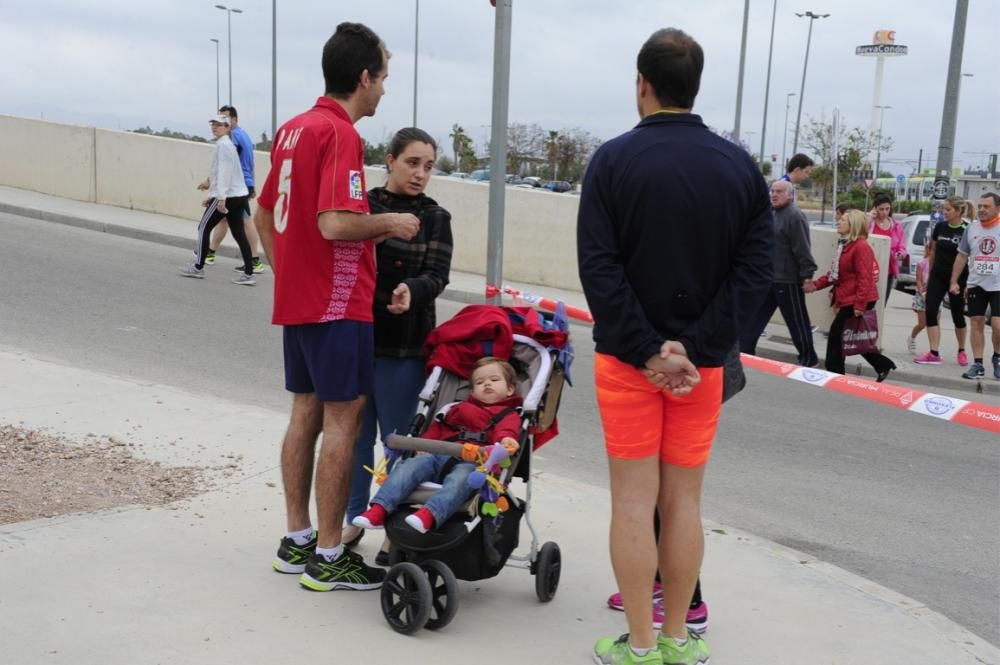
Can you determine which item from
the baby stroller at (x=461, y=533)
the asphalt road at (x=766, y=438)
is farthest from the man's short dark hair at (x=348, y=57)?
the asphalt road at (x=766, y=438)

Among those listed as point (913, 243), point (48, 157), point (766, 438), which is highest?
point (48, 157)

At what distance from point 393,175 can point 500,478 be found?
54.0 inches

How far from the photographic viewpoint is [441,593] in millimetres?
3980

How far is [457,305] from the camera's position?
13.6 meters

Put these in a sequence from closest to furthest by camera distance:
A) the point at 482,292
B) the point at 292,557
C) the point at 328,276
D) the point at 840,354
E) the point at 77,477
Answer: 1. the point at 328,276
2. the point at 292,557
3. the point at 77,477
4. the point at 840,354
5. the point at 482,292

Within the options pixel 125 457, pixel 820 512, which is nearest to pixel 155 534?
pixel 125 457

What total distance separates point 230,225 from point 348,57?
31.7ft

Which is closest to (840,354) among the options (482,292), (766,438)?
(766,438)

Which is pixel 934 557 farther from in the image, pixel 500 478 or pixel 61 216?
pixel 61 216

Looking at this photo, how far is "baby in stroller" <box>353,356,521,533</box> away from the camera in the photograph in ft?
12.9

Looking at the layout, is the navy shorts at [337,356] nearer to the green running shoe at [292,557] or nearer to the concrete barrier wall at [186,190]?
the green running shoe at [292,557]

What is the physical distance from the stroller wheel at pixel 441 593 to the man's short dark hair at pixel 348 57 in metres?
1.85

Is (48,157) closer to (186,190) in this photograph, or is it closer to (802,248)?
(186,190)

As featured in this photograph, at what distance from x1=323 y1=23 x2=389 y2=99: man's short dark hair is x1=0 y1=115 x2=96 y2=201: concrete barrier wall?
16.6 metres
